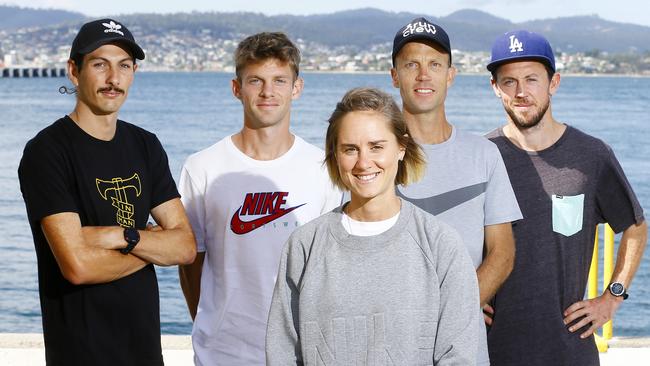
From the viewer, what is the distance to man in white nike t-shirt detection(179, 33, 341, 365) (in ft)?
12.6

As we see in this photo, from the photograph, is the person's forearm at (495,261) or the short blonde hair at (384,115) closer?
the short blonde hair at (384,115)

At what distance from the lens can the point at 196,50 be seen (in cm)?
14712

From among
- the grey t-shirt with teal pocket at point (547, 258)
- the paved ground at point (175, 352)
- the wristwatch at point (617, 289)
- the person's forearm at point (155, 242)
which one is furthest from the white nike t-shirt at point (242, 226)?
the paved ground at point (175, 352)

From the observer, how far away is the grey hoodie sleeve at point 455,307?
289cm

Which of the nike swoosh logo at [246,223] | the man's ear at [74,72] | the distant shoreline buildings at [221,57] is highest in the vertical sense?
the man's ear at [74,72]

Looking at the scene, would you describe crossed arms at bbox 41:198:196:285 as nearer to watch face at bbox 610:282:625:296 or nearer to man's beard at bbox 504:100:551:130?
man's beard at bbox 504:100:551:130

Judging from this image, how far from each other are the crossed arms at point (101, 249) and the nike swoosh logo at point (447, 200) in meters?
0.95

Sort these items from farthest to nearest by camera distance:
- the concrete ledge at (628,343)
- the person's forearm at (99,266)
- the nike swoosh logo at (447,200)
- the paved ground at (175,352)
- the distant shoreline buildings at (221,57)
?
1. the distant shoreline buildings at (221,57)
2. the concrete ledge at (628,343)
3. the paved ground at (175,352)
4. the nike swoosh logo at (447,200)
5. the person's forearm at (99,266)

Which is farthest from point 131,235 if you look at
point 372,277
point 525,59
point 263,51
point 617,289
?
point 617,289

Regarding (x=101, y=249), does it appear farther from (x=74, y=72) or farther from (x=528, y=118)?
(x=528, y=118)

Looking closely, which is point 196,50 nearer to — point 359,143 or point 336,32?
point 336,32

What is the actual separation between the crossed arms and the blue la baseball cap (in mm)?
1498

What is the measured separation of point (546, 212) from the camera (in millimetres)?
4027

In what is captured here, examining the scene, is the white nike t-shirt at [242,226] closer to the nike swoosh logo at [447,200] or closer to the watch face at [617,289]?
the nike swoosh logo at [447,200]
